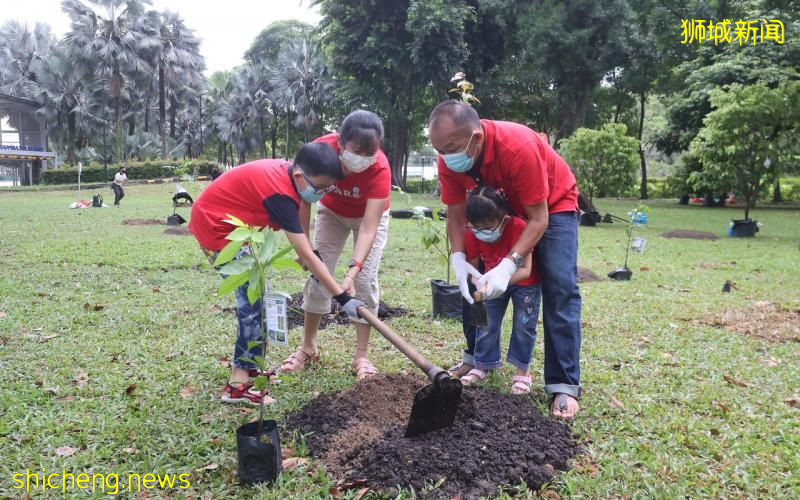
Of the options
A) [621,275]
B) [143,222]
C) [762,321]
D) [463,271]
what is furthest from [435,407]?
[143,222]

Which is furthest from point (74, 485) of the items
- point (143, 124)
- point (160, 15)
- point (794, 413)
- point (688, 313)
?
point (143, 124)

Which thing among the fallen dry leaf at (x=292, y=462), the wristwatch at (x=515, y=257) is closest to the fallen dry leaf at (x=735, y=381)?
the wristwatch at (x=515, y=257)

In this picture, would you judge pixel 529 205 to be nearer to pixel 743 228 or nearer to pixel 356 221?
pixel 356 221

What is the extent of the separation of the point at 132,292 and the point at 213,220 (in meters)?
3.55

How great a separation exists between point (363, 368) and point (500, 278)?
1251 millimetres

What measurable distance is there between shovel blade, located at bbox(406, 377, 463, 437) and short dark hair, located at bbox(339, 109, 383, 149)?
53.4 inches

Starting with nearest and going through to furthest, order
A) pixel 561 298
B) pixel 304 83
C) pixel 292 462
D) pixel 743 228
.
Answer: pixel 292 462
pixel 561 298
pixel 743 228
pixel 304 83

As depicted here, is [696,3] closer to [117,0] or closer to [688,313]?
[688,313]

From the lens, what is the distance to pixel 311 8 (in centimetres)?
2448

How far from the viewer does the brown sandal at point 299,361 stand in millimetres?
3973

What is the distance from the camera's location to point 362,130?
10.9 feet

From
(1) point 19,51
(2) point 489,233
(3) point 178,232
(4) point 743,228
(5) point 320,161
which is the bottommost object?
(3) point 178,232

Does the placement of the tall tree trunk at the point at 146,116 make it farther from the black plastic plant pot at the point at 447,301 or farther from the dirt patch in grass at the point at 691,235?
the black plastic plant pot at the point at 447,301

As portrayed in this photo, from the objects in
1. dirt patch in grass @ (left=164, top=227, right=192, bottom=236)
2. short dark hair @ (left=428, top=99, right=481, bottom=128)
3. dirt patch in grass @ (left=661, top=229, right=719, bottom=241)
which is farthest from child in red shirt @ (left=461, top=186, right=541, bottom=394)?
dirt patch in grass @ (left=661, top=229, right=719, bottom=241)
